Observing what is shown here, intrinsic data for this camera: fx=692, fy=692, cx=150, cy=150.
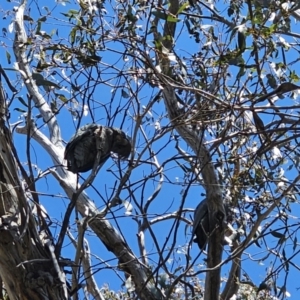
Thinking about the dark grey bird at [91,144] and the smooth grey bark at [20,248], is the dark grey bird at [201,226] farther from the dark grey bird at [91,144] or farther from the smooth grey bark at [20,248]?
the smooth grey bark at [20,248]

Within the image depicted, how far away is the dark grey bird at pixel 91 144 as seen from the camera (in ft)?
8.89

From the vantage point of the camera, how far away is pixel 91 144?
2.71 meters

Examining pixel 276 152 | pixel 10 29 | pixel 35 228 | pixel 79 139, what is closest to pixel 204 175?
pixel 276 152

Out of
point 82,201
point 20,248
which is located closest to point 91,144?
point 20,248

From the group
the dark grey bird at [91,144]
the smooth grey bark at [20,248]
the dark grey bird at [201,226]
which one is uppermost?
the dark grey bird at [91,144]

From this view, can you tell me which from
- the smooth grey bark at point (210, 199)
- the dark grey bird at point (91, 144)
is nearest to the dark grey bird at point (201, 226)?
the smooth grey bark at point (210, 199)

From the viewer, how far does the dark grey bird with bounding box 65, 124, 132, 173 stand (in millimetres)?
2711

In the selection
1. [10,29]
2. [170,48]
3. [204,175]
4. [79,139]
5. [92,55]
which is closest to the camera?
[79,139]

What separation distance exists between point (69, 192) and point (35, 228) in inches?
44.7

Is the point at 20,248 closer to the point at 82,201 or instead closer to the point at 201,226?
the point at 201,226

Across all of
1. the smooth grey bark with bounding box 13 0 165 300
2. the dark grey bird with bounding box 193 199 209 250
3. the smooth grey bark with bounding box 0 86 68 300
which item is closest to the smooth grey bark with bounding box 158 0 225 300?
the dark grey bird with bounding box 193 199 209 250

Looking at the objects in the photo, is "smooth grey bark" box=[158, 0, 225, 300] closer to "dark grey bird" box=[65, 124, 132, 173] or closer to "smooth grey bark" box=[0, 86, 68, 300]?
"dark grey bird" box=[65, 124, 132, 173]

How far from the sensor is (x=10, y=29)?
13.7ft

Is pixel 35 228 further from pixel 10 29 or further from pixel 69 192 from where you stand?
pixel 10 29
